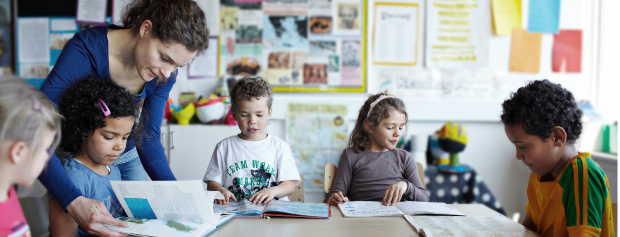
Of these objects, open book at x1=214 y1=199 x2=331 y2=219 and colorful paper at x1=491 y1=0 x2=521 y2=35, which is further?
colorful paper at x1=491 y1=0 x2=521 y2=35

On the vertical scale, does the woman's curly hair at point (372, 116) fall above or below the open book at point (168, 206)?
above

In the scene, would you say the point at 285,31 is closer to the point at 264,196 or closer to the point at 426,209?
the point at 264,196

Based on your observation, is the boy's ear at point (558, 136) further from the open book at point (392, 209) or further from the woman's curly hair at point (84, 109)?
the woman's curly hair at point (84, 109)

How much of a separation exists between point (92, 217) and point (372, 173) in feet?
3.31

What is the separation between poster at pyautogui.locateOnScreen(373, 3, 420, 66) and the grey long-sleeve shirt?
1006mm

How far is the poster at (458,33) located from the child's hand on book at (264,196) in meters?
1.56

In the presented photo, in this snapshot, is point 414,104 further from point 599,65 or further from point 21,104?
point 21,104

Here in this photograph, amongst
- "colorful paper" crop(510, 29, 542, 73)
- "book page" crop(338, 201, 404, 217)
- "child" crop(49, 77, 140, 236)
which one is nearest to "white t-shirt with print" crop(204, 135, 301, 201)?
"book page" crop(338, 201, 404, 217)

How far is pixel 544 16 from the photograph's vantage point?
2.44 metres

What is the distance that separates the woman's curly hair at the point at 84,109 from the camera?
3.26ft

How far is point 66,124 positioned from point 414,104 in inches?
75.4

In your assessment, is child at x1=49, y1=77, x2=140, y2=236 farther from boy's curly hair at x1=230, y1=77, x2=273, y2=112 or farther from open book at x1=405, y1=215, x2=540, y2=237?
open book at x1=405, y1=215, x2=540, y2=237

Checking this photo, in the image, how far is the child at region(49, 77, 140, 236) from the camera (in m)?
0.99

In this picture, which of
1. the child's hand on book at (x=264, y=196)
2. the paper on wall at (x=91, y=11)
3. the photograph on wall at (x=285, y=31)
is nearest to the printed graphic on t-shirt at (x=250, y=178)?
the child's hand on book at (x=264, y=196)
